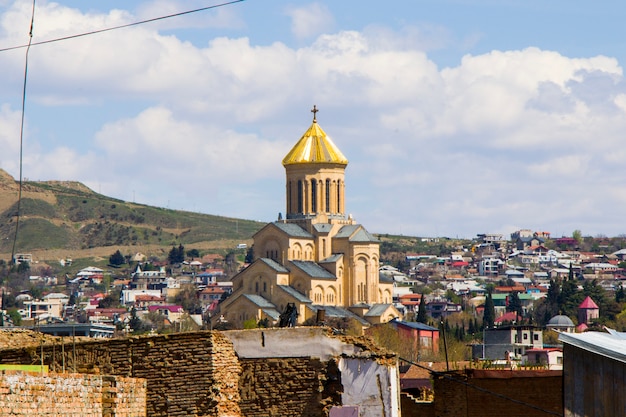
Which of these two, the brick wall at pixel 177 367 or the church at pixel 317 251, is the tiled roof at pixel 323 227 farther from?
the brick wall at pixel 177 367

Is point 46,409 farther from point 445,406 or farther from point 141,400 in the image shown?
point 445,406

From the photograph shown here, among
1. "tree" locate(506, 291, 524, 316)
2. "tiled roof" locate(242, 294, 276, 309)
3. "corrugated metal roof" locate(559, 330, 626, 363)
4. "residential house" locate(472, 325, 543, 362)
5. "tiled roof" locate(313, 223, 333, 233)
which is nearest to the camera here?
"corrugated metal roof" locate(559, 330, 626, 363)

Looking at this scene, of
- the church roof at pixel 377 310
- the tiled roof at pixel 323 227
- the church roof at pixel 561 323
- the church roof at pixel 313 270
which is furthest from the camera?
the tiled roof at pixel 323 227

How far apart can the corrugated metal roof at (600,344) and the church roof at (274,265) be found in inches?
3729

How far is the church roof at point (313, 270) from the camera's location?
382 feet

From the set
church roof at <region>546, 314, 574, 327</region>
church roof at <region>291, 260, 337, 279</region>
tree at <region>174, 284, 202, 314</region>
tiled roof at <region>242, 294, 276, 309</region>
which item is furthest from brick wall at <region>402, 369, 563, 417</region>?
tree at <region>174, 284, 202, 314</region>

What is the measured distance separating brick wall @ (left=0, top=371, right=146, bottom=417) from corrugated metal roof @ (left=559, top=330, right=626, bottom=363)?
440cm

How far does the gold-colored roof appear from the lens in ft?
384

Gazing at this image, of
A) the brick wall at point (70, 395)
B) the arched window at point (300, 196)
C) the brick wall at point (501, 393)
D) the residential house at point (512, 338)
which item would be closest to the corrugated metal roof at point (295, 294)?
the arched window at point (300, 196)

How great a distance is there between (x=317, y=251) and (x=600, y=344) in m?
102

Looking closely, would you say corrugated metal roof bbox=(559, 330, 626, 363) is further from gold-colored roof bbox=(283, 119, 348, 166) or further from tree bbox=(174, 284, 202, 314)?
tree bbox=(174, 284, 202, 314)

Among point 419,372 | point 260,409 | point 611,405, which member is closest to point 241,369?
point 260,409

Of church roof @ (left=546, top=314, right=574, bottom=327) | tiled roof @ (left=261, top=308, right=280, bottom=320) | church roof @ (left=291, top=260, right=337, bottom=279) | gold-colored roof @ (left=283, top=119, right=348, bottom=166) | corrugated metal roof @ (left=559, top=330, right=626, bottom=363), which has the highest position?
gold-colored roof @ (left=283, top=119, right=348, bottom=166)

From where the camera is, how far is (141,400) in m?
18.1
